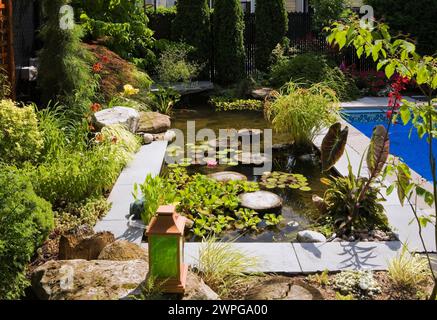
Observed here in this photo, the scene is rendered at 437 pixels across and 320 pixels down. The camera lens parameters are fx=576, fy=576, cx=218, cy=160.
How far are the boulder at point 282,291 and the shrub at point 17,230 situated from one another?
160 cm

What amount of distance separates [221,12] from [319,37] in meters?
2.87

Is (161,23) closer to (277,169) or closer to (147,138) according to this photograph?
(147,138)

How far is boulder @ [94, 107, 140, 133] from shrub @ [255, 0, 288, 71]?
251 inches

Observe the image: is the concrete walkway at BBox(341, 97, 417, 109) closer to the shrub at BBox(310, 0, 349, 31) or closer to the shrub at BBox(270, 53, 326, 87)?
the shrub at BBox(270, 53, 326, 87)

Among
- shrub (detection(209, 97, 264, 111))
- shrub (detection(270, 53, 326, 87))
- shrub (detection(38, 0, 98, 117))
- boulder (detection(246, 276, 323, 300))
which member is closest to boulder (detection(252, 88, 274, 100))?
shrub (detection(209, 97, 264, 111))

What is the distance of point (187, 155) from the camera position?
8250 mm

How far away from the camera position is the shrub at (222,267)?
168 inches

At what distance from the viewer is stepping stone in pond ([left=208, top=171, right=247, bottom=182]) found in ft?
22.8

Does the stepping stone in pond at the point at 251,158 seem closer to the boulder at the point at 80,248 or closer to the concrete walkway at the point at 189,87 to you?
the boulder at the point at 80,248

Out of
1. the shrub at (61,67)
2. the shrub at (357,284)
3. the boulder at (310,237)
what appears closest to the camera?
the shrub at (357,284)

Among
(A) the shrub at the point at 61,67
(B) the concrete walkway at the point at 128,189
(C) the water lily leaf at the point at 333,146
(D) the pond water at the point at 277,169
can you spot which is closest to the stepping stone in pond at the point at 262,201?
(D) the pond water at the point at 277,169

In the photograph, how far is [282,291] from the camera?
3904 mm
